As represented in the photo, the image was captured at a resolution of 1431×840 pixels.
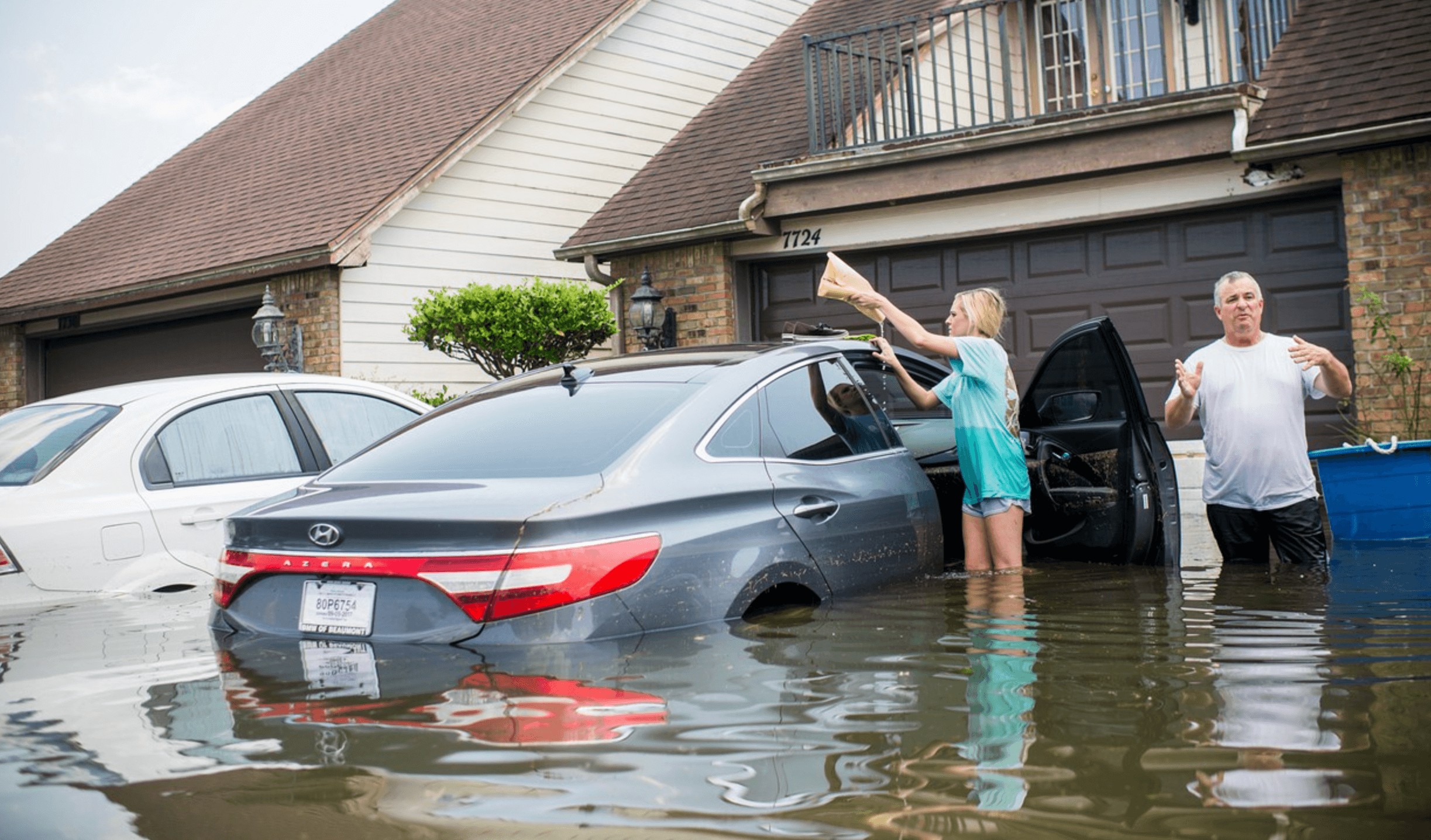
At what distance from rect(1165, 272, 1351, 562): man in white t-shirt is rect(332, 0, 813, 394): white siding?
967 centimetres

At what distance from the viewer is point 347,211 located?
13672 millimetres

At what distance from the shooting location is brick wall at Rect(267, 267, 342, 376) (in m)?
13.7

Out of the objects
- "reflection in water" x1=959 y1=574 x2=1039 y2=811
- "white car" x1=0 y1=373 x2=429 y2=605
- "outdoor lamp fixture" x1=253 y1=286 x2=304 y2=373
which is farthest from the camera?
"outdoor lamp fixture" x1=253 y1=286 x2=304 y2=373

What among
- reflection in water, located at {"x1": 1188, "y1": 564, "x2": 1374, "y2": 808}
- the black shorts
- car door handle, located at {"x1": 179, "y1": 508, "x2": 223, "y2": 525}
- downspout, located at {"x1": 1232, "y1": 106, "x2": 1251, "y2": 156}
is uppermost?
downspout, located at {"x1": 1232, "y1": 106, "x2": 1251, "y2": 156}

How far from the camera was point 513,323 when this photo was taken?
41.3ft

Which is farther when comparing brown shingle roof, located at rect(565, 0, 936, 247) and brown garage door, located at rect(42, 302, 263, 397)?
brown garage door, located at rect(42, 302, 263, 397)

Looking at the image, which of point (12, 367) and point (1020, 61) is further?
point (12, 367)

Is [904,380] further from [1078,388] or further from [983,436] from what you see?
[1078,388]

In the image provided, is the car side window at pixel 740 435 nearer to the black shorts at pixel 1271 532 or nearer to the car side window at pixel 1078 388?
the car side window at pixel 1078 388

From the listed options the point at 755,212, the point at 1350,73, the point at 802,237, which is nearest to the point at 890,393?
the point at 1350,73

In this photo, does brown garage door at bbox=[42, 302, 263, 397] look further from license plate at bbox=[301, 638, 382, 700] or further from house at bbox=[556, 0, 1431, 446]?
license plate at bbox=[301, 638, 382, 700]

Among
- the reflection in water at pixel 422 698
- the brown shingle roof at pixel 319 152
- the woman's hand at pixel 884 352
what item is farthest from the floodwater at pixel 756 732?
the brown shingle roof at pixel 319 152

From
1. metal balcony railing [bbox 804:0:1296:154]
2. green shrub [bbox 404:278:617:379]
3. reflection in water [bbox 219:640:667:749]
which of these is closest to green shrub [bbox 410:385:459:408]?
green shrub [bbox 404:278:617:379]

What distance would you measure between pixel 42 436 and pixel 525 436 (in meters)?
2.68
